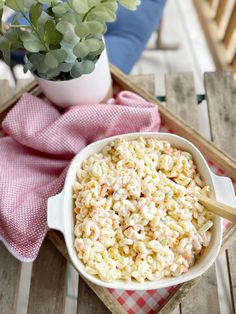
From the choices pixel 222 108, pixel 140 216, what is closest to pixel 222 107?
pixel 222 108

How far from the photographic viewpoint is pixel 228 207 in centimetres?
50

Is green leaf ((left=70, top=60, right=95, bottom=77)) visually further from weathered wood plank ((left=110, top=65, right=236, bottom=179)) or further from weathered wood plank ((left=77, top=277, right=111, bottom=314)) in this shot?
weathered wood plank ((left=77, top=277, right=111, bottom=314))

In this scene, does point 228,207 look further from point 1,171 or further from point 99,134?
point 1,171

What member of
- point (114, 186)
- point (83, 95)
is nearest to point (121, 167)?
point (114, 186)

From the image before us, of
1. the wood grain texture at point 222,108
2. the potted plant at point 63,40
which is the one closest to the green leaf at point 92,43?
the potted plant at point 63,40

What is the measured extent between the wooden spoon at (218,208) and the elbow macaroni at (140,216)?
0.01 m

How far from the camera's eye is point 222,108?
76 centimetres

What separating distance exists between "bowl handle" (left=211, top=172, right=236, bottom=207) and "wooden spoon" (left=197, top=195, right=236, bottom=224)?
0.07ft

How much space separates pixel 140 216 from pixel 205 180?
12cm

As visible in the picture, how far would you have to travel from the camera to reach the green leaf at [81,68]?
57 centimetres

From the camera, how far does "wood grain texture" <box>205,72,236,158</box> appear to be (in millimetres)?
723

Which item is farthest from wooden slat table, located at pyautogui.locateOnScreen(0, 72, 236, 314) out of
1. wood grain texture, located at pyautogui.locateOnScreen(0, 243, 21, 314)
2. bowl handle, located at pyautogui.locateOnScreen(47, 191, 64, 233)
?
bowl handle, located at pyautogui.locateOnScreen(47, 191, 64, 233)

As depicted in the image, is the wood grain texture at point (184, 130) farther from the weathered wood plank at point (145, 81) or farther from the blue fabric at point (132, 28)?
the blue fabric at point (132, 28)

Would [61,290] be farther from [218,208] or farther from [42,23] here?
[42,23]
